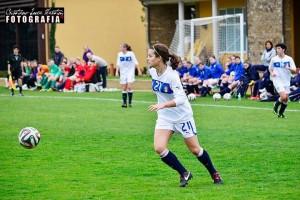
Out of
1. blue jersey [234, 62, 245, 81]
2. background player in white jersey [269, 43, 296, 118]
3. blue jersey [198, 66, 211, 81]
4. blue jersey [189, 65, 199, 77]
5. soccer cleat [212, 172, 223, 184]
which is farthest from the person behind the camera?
blue jersey [189, 65, 199, 77]

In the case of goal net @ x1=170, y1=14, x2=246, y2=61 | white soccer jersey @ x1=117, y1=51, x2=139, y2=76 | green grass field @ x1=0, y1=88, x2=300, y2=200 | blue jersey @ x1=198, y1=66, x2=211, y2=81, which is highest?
goal net @ x1=170, y1=14, x2=246, y2=61

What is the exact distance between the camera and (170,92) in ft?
42.9

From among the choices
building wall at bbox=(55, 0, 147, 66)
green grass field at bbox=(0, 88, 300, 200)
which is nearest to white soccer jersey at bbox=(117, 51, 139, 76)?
green grass field at bbox=(0, 88, 300, 200)

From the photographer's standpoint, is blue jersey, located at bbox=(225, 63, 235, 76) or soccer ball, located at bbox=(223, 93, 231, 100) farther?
blue jersey, located at bbox=(225, 63, 235, 76)

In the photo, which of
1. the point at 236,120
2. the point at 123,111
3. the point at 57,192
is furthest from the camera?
the point at 123,111

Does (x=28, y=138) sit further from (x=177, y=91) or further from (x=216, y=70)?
(x=216, y=70)

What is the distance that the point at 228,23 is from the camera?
1527 inches

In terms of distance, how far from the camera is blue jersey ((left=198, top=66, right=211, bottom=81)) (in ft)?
110

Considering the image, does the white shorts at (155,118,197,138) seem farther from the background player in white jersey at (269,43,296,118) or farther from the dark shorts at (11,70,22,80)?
the dark shorts at (11,70,22,80)

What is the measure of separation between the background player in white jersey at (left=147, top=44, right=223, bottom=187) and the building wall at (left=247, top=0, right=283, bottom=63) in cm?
2559

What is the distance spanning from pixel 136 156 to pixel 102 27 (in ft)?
118

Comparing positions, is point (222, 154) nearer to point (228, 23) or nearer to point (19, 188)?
point (19, 188)

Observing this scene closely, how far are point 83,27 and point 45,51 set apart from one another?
2466 millimetres

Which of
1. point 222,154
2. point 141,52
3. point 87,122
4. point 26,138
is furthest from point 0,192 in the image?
point 141,52
